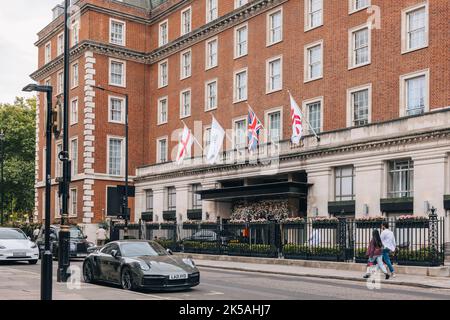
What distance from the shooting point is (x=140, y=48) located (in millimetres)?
57500

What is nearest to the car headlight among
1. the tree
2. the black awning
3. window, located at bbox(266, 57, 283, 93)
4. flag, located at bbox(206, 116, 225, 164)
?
the black awning

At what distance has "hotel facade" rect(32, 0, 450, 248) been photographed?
109 feet

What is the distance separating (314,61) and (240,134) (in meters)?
8.21

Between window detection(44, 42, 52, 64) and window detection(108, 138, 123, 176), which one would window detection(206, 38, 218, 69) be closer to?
window detection(108, 138, 123, 176)

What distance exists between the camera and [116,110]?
55938 mm

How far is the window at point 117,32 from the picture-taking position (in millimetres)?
55878

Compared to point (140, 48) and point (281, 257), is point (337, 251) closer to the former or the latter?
point (281, 257)

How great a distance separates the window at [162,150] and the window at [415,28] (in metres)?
25.1

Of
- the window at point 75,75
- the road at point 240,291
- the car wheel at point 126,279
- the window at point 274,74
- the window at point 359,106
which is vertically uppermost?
the window at point 75,75

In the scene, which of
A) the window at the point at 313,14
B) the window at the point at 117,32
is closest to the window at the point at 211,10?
Result: the window at the point at 117,32

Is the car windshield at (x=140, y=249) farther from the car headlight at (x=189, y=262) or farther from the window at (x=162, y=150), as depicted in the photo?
the window at (x=162, y=150)

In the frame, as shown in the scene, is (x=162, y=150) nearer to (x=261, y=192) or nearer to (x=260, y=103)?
(x=260, y=103)

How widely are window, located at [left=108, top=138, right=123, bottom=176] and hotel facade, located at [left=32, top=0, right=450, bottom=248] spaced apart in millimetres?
141

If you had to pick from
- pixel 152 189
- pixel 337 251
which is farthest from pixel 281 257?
pixel 152 189
